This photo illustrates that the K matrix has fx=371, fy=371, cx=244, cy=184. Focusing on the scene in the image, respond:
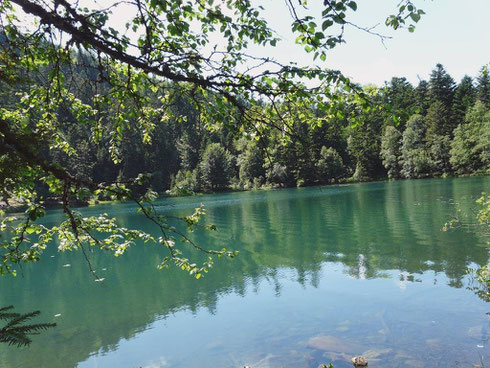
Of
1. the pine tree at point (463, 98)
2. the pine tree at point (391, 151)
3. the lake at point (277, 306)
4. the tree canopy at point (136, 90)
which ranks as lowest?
the lake at point (277, 306)

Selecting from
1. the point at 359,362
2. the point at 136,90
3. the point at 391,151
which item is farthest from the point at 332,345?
the point at 391,151

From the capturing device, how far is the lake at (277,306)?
414 inches

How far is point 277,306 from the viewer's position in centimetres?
1433

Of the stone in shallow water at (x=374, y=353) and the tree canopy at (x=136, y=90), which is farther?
the stone in shallow water at (x=374, y=353)

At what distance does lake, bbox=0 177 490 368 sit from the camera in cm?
1051

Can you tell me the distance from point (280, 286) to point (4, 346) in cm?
1069

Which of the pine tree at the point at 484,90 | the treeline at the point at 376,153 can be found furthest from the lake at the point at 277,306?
the pine tree at the point at 484,90

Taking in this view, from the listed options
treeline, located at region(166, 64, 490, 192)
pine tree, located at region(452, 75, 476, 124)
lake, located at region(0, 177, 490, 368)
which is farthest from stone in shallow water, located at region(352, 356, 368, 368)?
pine tree, located at region(452, 75, 476, 124)

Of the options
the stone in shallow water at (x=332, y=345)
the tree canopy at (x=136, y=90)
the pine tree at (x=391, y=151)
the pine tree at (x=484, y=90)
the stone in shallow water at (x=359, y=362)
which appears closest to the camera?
the tree canopy at (x=136, y=90)

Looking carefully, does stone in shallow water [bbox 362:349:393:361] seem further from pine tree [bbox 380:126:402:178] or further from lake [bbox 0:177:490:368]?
pine tree [bbox 380:126:402:178]

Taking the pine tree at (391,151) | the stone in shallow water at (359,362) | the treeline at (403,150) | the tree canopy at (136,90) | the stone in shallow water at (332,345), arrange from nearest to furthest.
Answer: the tree canopy at (136,90), the stone in shallow water at (359,362), the stone in shallow water at (332,345), the treeline at (403,150), the pine tree at (391,151)

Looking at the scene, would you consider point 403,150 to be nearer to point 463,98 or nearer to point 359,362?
point 463,98

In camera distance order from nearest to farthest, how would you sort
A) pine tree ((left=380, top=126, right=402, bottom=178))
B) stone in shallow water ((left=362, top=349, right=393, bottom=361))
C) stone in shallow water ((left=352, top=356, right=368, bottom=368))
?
stone in shallow water ((left=352, top=356, right=368, bottom=368))
stone in shallow water ((left=362, top=349, right=393, bottom=361))
pine tree ((left=380, top=126, right=402, bottom=178))

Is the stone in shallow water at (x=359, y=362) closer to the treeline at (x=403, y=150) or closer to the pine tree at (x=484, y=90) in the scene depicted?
the treeline at (x=403, y=150)
